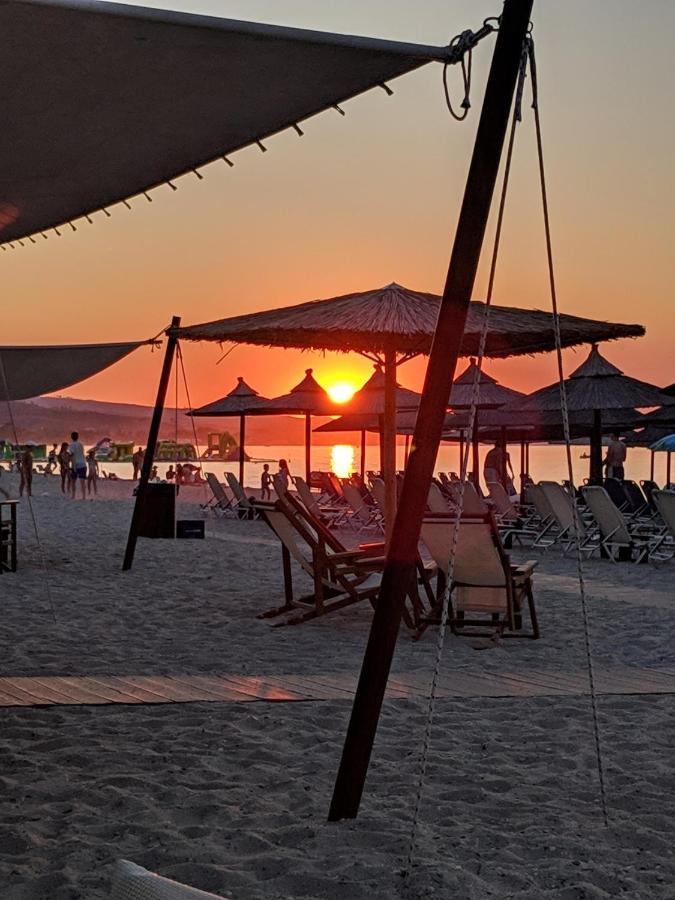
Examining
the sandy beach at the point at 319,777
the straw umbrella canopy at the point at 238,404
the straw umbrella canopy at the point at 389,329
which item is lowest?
the sandy beach at the point at 319,777

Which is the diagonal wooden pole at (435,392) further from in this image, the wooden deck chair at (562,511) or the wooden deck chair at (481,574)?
the wooden deck chair at (562,511)

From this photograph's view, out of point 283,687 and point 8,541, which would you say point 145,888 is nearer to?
point 283,687

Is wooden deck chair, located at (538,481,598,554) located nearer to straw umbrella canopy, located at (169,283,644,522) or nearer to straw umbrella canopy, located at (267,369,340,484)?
straw umbrella canopy, located at (169,283,644,522)

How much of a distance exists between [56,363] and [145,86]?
8.28 metres

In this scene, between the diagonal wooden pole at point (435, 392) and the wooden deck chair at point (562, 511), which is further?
the wooden deck chair at point (562, 511)

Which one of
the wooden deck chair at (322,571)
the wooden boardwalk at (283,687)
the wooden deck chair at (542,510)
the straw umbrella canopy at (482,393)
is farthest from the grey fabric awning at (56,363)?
the straw umbrella canopy at (482,393)

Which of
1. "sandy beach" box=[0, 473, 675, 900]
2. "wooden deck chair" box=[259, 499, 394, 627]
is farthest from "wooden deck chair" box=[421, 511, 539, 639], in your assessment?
"wooden deck chair" box=[259, 499, 394, 627]

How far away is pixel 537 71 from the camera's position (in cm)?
295

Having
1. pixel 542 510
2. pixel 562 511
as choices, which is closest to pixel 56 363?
pixel 562 511

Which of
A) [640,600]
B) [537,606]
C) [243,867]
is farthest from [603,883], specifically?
[640,600]

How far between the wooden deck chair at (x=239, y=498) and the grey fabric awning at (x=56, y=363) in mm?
4512

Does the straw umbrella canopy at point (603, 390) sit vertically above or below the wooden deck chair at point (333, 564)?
above

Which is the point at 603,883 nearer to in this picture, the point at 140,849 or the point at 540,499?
the point at 140,849

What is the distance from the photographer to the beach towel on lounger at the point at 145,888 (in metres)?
1.25
